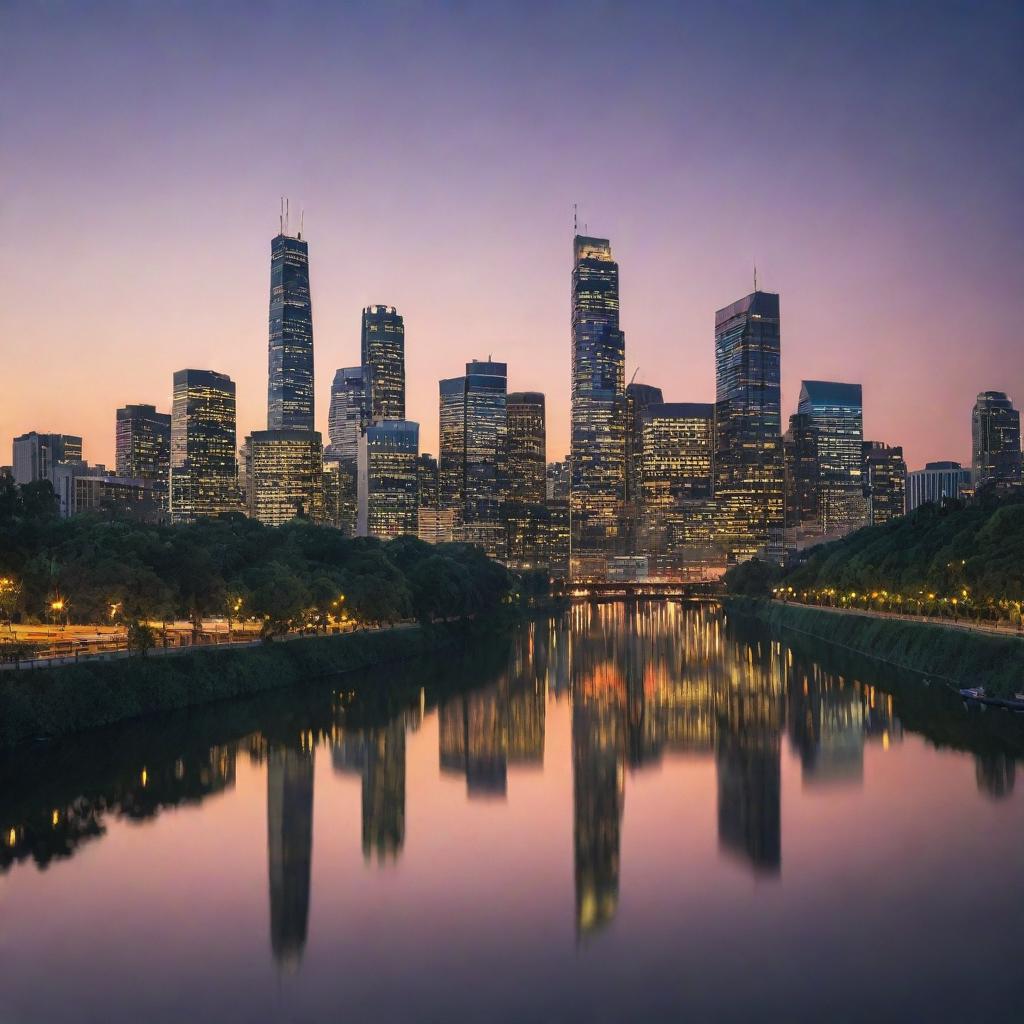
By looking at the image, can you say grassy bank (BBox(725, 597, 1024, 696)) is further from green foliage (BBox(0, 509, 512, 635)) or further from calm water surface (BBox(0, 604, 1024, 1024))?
green foliage (BBox(0, 509, 512, 635))

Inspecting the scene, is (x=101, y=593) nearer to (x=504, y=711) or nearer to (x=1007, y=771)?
(x=504, y=711)

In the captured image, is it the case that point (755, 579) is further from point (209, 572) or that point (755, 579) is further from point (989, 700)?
point (209, 572)

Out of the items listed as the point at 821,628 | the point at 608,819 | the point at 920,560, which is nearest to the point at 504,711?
the point at 608,819

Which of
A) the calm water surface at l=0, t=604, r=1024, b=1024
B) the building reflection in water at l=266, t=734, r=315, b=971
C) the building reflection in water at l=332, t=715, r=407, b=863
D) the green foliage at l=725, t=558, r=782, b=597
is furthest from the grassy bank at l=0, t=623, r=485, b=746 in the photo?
the green foliage at l=725, t=558, r=782, b=597

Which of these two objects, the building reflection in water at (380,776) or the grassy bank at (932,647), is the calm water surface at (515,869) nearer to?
the building reflection in water at (380,776)

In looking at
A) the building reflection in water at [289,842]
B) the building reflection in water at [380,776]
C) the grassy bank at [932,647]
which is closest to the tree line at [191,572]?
the building reflection in water at [380,776]
